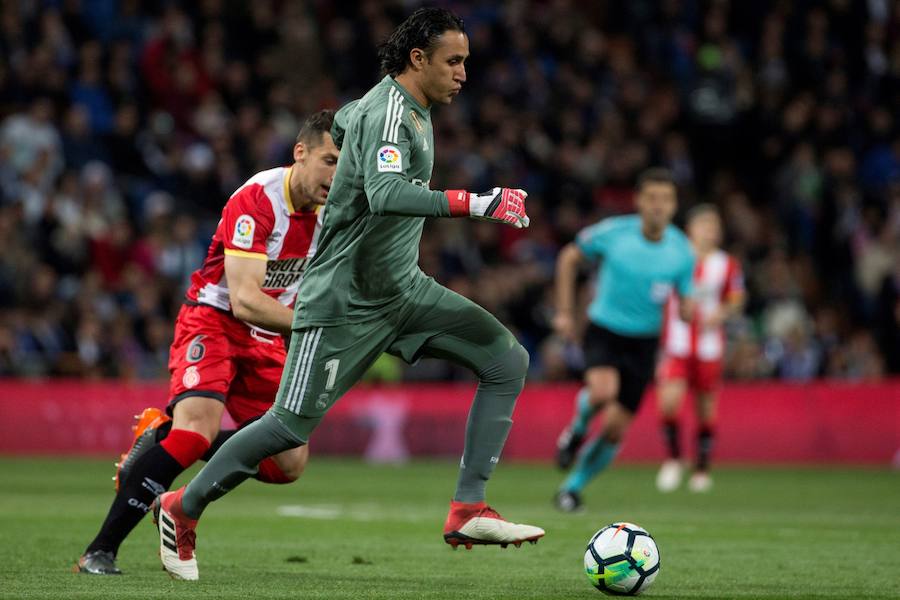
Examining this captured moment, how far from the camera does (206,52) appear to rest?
843 inches

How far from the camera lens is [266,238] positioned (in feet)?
24.9

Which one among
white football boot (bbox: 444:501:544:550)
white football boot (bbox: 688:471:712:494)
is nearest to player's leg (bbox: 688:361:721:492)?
A: white football boot (bbox: 688:471:712:494)

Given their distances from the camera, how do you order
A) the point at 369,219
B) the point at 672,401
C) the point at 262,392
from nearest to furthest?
the point at 369,219
the point at 262,392
the point at 672,401

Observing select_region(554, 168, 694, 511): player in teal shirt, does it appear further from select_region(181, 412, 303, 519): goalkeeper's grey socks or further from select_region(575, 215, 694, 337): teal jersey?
select_region(181, 412, 303, 519): goalkeeper's grey socks

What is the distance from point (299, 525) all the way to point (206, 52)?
12.5 m

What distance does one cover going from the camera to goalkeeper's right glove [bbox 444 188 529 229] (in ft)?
20.6

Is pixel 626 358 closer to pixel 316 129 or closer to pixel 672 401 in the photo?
pixel 672 401

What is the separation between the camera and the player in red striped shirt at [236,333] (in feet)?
24.1

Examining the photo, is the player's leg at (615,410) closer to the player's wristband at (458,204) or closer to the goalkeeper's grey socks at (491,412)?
the goalkeeper's grey socks at (491,412)

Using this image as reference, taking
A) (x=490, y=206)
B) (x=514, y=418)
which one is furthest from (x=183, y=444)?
(x=514, y=418)

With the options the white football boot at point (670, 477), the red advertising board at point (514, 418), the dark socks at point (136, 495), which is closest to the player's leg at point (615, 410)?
the white football boot at point (670, 477)

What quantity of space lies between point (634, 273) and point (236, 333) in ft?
17.7

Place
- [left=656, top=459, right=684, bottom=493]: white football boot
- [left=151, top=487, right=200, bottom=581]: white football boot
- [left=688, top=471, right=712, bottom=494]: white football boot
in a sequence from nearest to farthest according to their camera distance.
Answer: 1. [left=151, top=487, right=200, bottom=581]: white football boot
2. [left=688, top=471, right=712, bottom=494]: white football boot
3. [left=656, top=459, right=684, bottom=493]: white football boot

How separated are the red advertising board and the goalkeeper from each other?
11541mm
